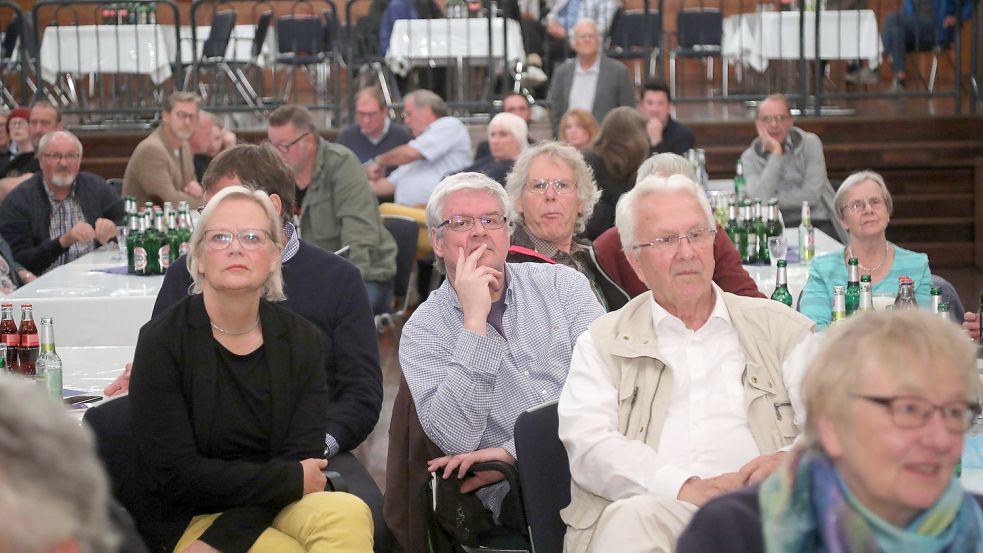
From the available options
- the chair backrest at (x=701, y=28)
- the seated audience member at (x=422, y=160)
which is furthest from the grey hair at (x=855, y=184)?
the chair backrest at (x=701, y=28)

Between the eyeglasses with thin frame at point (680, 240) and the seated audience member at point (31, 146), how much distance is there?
5.05m

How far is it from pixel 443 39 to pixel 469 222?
7939 mm

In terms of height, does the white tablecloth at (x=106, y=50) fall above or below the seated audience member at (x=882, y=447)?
above

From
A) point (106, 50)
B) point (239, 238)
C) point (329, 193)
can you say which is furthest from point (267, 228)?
point (106, 50)

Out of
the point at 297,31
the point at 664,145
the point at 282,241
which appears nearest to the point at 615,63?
the point at 664,145

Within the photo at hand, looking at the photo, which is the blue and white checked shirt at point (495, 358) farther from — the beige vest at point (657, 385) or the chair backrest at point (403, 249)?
the chair backrest at point (403, 249)

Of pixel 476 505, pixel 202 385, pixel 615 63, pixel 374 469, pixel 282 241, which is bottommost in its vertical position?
pixel 374 469

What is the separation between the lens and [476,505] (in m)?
3.11

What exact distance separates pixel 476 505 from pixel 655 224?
0.77m

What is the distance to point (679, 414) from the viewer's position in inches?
106

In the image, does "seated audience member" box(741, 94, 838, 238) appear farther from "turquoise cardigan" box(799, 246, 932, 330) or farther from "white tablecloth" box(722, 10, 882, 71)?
"white tablecloth" box(722, 10, 882, 71)

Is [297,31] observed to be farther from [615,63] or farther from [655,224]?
[655,224]

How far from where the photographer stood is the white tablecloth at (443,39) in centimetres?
1101

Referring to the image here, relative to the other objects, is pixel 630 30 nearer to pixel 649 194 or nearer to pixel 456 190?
pixel 456 190
